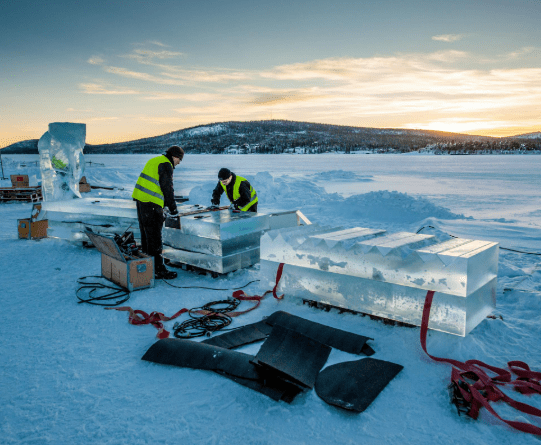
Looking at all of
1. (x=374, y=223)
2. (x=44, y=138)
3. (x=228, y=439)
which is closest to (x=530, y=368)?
(x=228, y=439)

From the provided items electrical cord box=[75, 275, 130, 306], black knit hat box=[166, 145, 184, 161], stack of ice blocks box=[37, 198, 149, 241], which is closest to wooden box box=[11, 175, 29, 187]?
stack of ice blocks box=[37, 198, 149, 241]

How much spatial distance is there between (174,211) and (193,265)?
32.2 inches

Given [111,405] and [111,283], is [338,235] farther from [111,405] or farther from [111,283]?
[111,283]

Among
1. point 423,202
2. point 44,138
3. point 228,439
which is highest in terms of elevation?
point 44,138

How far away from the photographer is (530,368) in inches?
122

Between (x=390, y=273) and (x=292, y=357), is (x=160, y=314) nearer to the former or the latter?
(x=292, y=357)

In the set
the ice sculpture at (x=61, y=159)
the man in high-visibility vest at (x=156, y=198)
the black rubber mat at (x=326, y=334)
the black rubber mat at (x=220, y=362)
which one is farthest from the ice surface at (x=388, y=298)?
the ice sculpture at (x=61, y=159)

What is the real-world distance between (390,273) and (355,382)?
1.12 metres

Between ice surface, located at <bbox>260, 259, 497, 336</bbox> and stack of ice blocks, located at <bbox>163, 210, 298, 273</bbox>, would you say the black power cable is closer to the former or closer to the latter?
ice surface, located at <bbox>260, 259, 497, 336</bbox>

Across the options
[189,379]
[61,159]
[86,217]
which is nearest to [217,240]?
[189,379]

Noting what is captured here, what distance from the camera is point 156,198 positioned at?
5242 mm

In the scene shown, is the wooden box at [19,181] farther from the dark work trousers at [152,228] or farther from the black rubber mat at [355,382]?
the black rubber mat at [355,382]

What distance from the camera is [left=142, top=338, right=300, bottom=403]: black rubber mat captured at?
2.80 m

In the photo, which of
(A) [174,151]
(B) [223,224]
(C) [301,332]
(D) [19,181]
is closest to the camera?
(C) [301,332]
